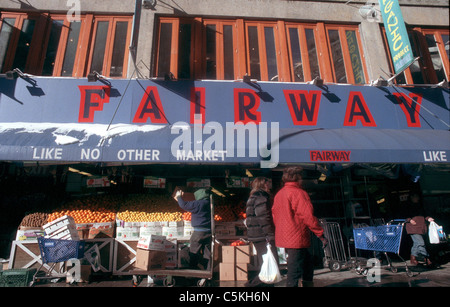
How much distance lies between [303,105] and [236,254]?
482 cm

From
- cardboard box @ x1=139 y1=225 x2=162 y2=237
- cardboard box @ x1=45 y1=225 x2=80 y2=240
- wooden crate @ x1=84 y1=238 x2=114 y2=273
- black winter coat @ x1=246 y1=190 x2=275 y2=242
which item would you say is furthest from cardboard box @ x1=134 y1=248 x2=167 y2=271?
black winter coat @ x1=246 y1=190 x2=275 y2=242

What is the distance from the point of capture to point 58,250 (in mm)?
5566

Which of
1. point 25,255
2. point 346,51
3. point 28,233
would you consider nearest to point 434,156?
point 346,51

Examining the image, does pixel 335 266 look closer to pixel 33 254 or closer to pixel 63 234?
pixel 63 234

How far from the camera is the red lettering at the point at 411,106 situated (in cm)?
822

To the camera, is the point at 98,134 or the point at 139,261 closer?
the point at 139,261

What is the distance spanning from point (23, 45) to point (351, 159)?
10459 mm

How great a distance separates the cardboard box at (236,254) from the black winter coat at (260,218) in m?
1.00

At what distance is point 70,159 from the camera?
6008 millimetres

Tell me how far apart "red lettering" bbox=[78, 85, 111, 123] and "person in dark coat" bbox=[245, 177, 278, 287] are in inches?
207

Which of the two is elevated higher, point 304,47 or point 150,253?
point 304,47

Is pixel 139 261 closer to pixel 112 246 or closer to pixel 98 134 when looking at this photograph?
pixel 112 246

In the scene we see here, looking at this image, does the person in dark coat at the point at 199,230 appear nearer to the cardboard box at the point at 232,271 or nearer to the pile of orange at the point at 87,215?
the cardboard box at the point at 232,271
